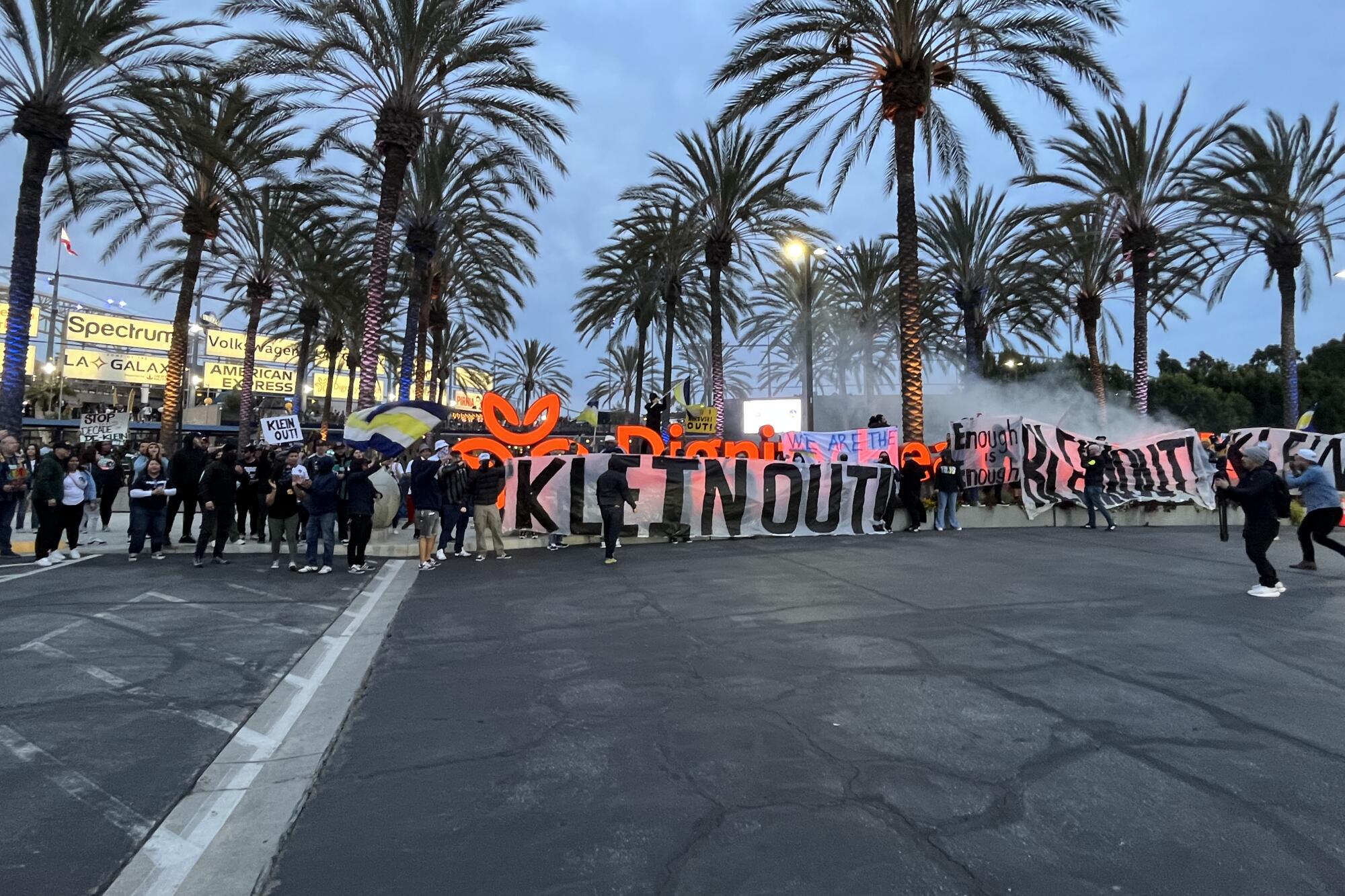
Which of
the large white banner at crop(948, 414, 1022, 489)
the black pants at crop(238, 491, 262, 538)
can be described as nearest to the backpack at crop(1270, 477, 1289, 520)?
the large white banner at crop(948, 414, 1022, 489)

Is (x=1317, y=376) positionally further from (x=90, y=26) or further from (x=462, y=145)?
(x=90, y=26)

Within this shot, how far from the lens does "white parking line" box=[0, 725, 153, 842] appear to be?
303 centimetres

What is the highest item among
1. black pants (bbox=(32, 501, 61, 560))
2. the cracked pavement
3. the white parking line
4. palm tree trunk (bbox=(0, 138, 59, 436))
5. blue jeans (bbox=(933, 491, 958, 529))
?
palm tree trunk (bbox=(0, 138, 59, 436))

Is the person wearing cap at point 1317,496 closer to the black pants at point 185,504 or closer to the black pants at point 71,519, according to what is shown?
the black pants at point 185,504

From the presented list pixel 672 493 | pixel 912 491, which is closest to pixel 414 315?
pixel 672 493

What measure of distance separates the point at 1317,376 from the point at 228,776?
182 feet


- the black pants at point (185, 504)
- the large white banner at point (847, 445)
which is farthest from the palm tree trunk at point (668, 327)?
the black pants at point (185, 504)

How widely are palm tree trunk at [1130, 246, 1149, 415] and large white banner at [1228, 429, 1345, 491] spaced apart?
5.65m

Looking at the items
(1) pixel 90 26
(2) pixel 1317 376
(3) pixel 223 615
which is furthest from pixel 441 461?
(2) pixel 1317 376

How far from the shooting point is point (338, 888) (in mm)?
2541

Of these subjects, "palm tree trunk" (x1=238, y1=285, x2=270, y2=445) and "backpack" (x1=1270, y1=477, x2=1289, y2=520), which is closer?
"backpack" (x1=1270, y1=477, x2=1289, y2=520)

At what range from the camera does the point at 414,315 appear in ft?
76.6

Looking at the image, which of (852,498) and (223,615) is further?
(852,498)

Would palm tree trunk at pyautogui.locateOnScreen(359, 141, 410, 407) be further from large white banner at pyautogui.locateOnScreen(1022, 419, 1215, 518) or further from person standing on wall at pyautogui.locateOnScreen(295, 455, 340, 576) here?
large white banner at pyautogui.locateOnScreen(1022, 419, 1215, 518)
